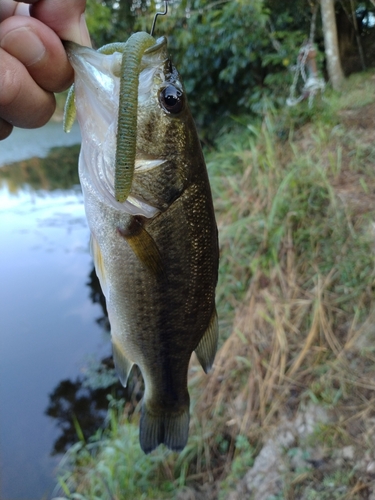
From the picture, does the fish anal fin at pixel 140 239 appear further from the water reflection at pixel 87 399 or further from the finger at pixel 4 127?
the water reflection at pixel 87 399

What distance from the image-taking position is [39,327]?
4.88 metres

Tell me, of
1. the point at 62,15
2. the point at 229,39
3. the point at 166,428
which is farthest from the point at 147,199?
the point at 229,39

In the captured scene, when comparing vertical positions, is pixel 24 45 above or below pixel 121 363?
above

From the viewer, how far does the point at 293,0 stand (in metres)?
5.64

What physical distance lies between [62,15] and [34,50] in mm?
123

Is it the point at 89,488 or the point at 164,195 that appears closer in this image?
the point at 164,195

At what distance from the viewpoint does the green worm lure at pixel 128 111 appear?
0.85 m

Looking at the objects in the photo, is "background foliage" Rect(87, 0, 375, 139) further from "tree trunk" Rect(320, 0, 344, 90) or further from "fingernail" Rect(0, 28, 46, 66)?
"fingernail" Rect(0, 28, 46, 66)

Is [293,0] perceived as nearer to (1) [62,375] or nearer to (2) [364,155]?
(2) [364,155]

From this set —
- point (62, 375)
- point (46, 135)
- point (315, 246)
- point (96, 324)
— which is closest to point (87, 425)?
point (62, 375)

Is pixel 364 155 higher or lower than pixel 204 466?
higher

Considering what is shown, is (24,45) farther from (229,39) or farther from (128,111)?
(229,39)

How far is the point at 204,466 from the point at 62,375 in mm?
2135

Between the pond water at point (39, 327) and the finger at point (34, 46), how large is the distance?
3393 millimetres
